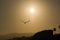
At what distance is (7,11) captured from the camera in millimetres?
2230

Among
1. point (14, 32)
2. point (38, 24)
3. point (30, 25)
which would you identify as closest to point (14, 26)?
point (14, 32)

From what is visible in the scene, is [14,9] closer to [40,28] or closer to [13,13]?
[13,13]

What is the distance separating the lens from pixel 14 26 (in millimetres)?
2227

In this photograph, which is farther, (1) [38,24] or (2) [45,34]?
(1) [38,24]

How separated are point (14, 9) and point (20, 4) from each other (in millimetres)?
145

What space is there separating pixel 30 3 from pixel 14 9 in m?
0.31

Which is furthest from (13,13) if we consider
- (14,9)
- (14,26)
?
(14,26)

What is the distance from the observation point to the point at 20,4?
226 cm

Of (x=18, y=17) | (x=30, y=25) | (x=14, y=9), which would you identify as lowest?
(x=30, y=25)

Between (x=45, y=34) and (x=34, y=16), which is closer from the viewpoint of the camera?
(x=45, y=34)

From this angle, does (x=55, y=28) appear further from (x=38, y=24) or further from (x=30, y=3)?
(x=30, y=3)

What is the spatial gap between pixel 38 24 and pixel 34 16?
0.54 ft

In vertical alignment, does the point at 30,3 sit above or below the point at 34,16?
above

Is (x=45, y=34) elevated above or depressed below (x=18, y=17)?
below
